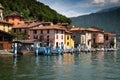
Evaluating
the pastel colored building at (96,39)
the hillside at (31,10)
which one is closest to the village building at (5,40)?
the hillside at (31,10)

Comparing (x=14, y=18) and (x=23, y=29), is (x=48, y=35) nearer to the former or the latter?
(x=23, y=29)

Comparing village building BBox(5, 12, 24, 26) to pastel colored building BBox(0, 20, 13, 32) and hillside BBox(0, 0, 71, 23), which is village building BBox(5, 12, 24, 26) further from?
hillside BBox(0, 0, 71, 23)

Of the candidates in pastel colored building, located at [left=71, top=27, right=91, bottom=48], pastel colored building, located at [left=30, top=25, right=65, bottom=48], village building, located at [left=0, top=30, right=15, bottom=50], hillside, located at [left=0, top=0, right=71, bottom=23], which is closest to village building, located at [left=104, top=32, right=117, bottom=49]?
hillside, located at [left=0, top=0, right=71, bottom=23]

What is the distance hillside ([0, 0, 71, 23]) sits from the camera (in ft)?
423

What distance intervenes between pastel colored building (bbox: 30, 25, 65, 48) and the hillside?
2149 centimetres

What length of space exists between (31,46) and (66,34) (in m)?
27.0

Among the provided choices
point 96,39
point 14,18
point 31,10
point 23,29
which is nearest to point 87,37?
point 96,39

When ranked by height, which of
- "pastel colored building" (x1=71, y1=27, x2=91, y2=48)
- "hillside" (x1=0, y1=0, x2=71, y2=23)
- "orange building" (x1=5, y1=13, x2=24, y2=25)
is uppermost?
"hillside" (x1=0, y1=0, x2=71, y2=23)

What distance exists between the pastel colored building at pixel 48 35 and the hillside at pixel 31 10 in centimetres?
2149

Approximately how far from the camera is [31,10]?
456ft

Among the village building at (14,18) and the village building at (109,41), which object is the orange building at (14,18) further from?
the village building at (109,41)

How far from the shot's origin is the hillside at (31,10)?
129m

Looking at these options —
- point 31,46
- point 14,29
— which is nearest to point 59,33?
point 14,29

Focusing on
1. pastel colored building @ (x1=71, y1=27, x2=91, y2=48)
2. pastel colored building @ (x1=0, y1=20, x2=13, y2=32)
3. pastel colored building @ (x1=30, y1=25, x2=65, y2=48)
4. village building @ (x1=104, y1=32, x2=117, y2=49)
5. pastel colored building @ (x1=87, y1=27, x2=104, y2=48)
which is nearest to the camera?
pastel colored building @ (x1=0, y1=20, x2=13, y2=32)
